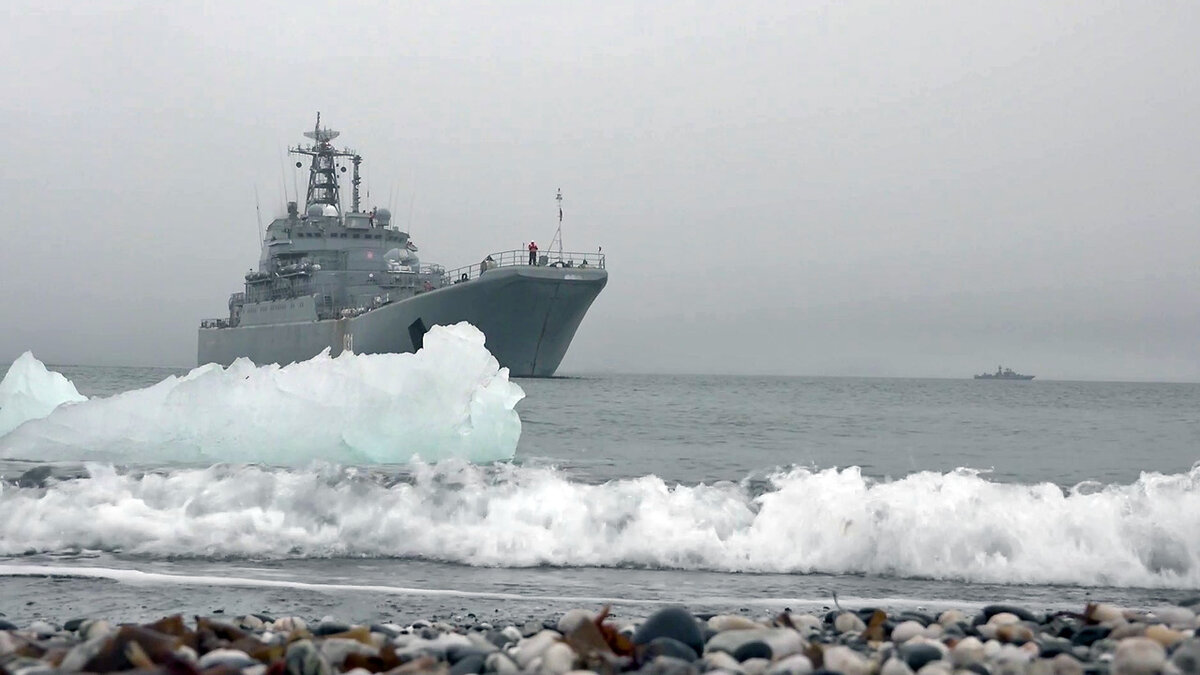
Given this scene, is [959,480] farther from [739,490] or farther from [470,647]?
[470,647]

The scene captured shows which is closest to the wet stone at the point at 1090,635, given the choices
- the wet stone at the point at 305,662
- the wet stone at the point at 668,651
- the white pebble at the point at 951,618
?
the white pebble at the point at 951,618

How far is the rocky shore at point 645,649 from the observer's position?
11.1ft

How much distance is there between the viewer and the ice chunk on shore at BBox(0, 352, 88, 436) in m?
15.7

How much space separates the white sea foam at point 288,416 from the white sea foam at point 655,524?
3.34 meters

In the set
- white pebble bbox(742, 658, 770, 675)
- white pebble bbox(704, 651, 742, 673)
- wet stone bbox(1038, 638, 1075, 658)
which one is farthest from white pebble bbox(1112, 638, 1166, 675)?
white pebble bbox(704, 651, 742, 673)

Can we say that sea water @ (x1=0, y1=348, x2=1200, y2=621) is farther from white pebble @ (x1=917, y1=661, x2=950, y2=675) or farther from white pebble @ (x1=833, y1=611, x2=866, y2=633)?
white pebble @ (x1=917, y1=661, x2=950, y2=675)

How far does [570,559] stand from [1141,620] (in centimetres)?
451

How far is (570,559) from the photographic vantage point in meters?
8.21

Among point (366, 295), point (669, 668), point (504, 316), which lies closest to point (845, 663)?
point (669, 668)

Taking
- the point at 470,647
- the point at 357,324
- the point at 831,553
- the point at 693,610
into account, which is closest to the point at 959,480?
the point at 831,553

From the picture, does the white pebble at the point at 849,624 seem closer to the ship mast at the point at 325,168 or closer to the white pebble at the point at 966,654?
the white pebble at the point at 966,654

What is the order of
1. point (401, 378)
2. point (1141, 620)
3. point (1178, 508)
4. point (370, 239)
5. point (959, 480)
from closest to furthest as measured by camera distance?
point (1141, 620) → point (1178, 508) → point (959, 480) → point (401, 378) → point (370, 239)

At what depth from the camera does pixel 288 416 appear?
13.1 m

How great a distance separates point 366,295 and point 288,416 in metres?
40.0
